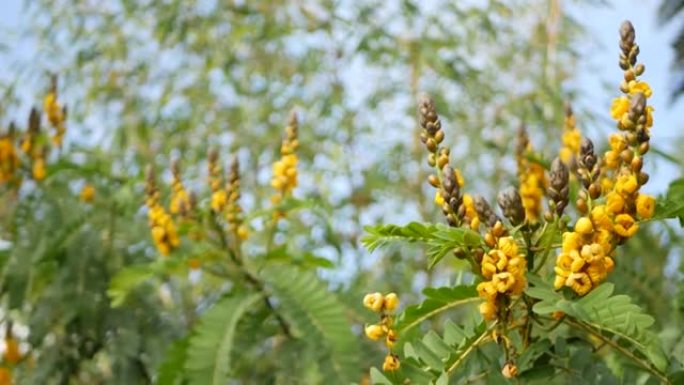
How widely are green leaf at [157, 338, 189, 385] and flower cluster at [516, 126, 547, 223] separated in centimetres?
71

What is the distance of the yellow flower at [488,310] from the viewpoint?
1120 millimetres

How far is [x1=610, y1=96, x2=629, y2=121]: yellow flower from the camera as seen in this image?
1.17 m

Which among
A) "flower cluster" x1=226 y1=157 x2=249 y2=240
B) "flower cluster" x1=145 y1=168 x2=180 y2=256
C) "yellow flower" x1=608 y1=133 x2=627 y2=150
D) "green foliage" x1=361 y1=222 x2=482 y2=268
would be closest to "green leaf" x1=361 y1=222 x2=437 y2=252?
"green foliage" x1=361 y1=222 x2=482 y2=268

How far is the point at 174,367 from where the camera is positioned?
188cm

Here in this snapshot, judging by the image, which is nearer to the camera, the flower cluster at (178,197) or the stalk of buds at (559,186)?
the stalk of buds at (559,186)

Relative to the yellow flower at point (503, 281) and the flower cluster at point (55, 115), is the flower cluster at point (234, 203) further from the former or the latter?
the yellow flower at point (503, 281)

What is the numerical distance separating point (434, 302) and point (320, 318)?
0.63m

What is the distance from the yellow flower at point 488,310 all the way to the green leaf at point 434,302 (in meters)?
0.07

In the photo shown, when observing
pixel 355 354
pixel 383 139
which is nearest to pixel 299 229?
pixel 355 354

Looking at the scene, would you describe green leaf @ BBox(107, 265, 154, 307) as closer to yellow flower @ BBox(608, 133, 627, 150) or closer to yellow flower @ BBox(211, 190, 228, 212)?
yellow flower @ BBox(211, 190, 228, 212)

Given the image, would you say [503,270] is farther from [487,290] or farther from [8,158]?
[8,158]

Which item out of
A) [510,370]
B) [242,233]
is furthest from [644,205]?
[242,233]

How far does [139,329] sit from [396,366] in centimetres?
137

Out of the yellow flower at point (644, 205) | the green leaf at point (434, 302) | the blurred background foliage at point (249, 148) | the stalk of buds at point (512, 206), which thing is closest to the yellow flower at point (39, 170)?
the blurred background foliage at point (249, 148)
